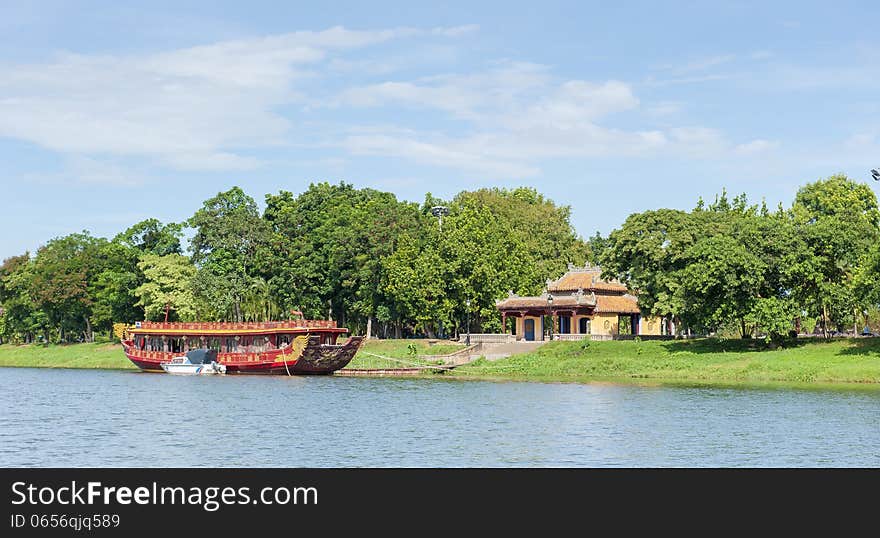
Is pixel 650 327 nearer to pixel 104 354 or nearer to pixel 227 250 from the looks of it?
pixel 227 250

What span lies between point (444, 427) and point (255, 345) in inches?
1629

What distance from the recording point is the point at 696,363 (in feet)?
216

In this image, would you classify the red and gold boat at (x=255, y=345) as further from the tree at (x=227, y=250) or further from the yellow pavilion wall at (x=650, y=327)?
the yellow pavilion wall at (x=650, y=327)

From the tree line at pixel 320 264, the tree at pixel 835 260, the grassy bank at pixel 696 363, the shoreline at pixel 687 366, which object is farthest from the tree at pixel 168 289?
the tree at pixel 835 260

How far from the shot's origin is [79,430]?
38.9m

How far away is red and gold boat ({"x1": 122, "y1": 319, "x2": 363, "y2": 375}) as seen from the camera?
74.2 meters

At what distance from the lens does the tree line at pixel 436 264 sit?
215 feet

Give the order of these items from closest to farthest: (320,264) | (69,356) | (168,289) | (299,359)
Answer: (299,359), (320,264), (168,289), (69,356)

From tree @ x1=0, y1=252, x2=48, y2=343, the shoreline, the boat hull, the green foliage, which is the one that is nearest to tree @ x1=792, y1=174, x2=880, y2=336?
the green foliage

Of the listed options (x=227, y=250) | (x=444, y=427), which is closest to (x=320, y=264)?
(x=227, y=250)

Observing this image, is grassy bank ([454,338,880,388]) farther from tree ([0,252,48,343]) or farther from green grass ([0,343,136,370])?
tree ([0,252,48,343])

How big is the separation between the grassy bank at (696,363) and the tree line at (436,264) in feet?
6.28
